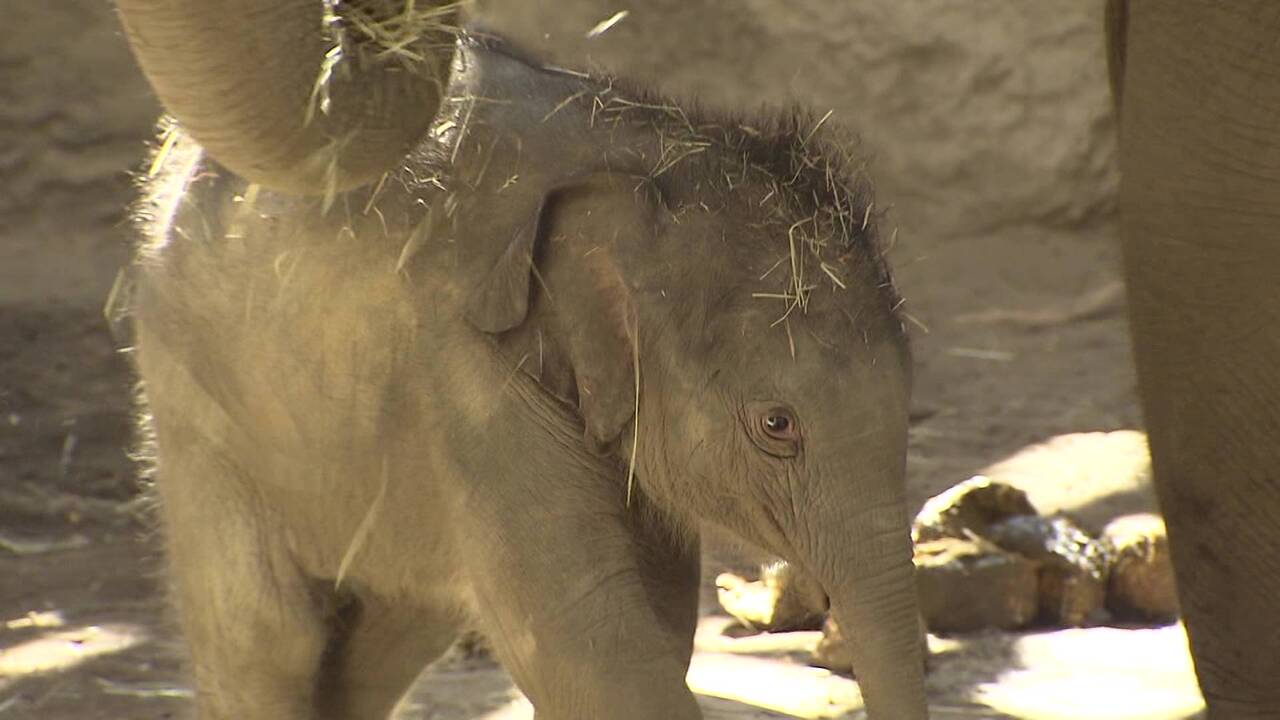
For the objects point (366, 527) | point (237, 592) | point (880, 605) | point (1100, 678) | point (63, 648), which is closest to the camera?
point (880, 605)

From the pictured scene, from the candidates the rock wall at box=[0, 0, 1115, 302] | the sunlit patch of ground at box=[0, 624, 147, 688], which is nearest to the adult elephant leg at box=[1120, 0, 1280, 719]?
the sunlit patch of ground at box=[0, 624, 147, 688]

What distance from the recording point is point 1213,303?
3.66m

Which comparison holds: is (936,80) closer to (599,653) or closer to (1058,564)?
(1058,564)

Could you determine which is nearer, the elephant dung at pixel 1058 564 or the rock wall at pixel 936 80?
the elephant dung at pixel 1058 564

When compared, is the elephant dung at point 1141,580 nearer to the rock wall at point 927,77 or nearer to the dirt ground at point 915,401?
the dirt ground at point 915,401

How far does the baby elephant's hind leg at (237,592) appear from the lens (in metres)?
3.40

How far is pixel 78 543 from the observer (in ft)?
19.6

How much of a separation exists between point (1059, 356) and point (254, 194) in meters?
4.78

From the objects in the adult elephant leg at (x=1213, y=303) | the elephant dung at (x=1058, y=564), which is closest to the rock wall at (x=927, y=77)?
the elephant dung at (x=1058, y=564)

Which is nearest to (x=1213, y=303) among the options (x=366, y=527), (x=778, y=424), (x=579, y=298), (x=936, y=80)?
(x=778, y=424)

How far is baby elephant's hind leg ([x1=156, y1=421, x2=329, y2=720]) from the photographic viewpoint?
340 cm

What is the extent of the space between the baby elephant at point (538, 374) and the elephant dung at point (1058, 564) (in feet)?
6.44

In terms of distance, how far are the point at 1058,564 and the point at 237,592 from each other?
239cm

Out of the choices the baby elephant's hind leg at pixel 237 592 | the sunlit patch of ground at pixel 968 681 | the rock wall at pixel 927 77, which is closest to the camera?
the baby elephant's hind leg at pixel 237 592
